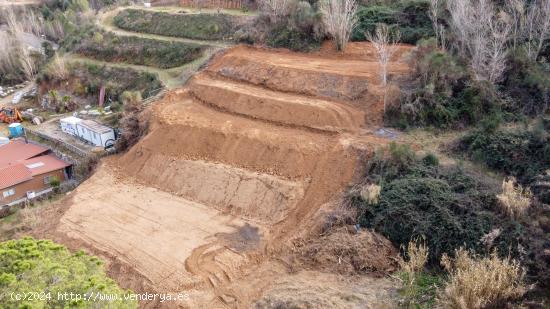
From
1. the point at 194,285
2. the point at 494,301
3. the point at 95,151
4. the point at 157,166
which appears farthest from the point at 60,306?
the point at 95,151

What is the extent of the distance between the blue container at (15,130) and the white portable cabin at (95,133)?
5.10m

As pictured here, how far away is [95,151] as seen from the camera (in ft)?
76.9

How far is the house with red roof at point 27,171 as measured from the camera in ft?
75.4

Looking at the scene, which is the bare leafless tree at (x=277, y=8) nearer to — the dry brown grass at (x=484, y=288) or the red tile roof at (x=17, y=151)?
the red tile roof at (x=17, y=151)

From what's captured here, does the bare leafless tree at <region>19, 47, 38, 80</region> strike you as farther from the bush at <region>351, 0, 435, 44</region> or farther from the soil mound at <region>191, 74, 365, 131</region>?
the bush at <region>351, 0, 435, 44</region>

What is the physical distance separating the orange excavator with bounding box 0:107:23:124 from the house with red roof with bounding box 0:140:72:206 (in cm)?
560

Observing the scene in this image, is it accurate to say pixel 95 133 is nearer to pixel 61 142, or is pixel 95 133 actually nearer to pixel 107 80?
pixel 61 142

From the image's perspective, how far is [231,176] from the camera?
17.7 metres

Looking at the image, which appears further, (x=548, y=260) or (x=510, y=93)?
(x=510, y=93)

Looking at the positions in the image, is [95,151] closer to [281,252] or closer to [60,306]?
[281,252]

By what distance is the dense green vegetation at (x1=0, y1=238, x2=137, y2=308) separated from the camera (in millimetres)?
7673

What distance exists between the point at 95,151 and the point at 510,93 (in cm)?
1926

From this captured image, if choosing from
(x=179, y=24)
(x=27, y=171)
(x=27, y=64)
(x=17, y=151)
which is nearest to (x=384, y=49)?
(x=27, y=171)

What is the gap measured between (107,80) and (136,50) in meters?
3.22
